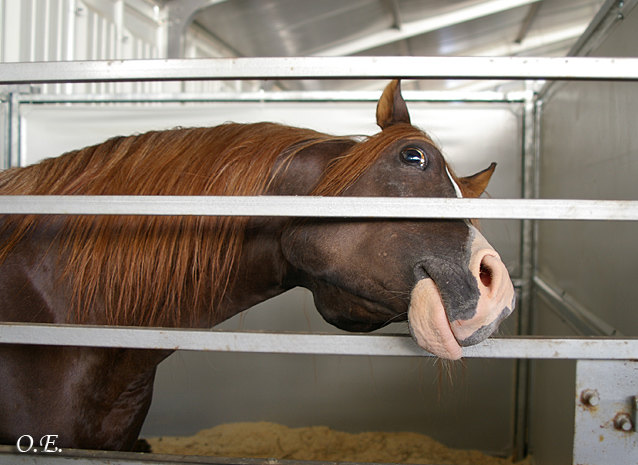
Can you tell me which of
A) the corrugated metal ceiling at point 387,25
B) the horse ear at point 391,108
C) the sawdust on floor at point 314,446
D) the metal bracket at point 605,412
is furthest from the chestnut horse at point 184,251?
the corrugated metal ceiling at point 387,25

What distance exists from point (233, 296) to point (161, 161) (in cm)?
38

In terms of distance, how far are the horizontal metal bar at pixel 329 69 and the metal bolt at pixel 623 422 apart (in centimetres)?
63

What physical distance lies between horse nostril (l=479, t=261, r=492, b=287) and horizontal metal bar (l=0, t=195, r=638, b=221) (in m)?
0.09

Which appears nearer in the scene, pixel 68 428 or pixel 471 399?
pixel 68 428

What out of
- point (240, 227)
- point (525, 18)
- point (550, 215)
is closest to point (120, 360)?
point (240, 227)

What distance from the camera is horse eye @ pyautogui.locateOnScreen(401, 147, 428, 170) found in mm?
913

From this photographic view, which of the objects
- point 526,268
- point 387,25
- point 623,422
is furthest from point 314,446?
point 387,25

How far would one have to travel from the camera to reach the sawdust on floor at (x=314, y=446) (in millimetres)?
2184

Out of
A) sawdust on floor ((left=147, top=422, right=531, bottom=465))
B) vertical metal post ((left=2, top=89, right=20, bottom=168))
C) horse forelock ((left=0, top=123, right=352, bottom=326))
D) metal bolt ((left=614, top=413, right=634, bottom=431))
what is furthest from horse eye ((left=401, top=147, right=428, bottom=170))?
vertical metal post ((left=2, top=89, right=20, bottom=168))

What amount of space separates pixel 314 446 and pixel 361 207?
6.17 feet

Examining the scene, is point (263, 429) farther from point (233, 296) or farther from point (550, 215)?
point (550, 215)

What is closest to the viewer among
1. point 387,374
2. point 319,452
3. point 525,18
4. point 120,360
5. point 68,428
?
point 68,428

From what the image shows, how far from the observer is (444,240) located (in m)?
0.82

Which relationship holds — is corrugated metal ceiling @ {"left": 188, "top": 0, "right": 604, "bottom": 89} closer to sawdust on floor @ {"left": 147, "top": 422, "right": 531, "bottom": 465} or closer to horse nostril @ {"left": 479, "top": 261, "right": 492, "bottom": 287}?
sawdust on floor @ {"left": 147, "top": 422, "right": 531, "bottom": 465}
